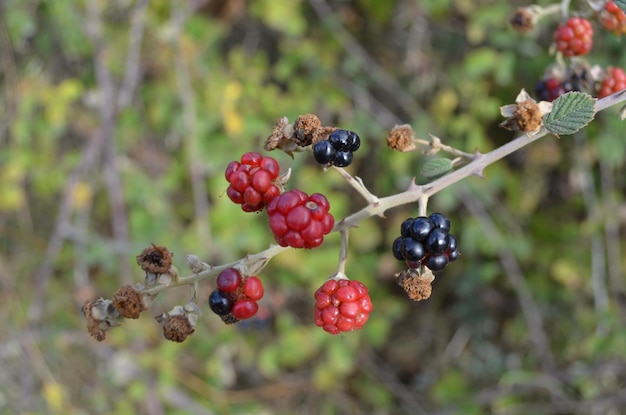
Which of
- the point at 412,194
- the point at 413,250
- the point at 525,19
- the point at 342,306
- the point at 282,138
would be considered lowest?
the point at 342,306

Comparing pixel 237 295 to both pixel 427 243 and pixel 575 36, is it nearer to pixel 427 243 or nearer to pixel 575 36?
pixel 427 243

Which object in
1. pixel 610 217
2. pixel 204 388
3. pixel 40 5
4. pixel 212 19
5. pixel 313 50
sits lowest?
pixel 204 388

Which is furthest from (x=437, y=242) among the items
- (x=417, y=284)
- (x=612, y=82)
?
(x=612, y=82)

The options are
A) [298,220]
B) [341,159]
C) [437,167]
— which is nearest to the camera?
[298,220]

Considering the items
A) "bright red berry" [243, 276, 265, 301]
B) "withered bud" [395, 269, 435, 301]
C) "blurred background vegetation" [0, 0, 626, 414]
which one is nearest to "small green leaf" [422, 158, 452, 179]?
"withered bud" [395, 269, 435, 301]

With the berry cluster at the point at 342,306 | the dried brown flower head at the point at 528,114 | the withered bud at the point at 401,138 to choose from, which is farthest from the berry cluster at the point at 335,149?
the dried brown flower head at the point at 528,114

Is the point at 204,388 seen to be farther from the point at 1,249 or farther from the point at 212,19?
→ the point at 212,19

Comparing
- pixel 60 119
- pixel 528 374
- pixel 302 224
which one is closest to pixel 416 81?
pixel 528 374

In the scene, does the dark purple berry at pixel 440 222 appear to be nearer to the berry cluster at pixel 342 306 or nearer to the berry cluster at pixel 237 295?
the berry cluster at pixel 342 306
